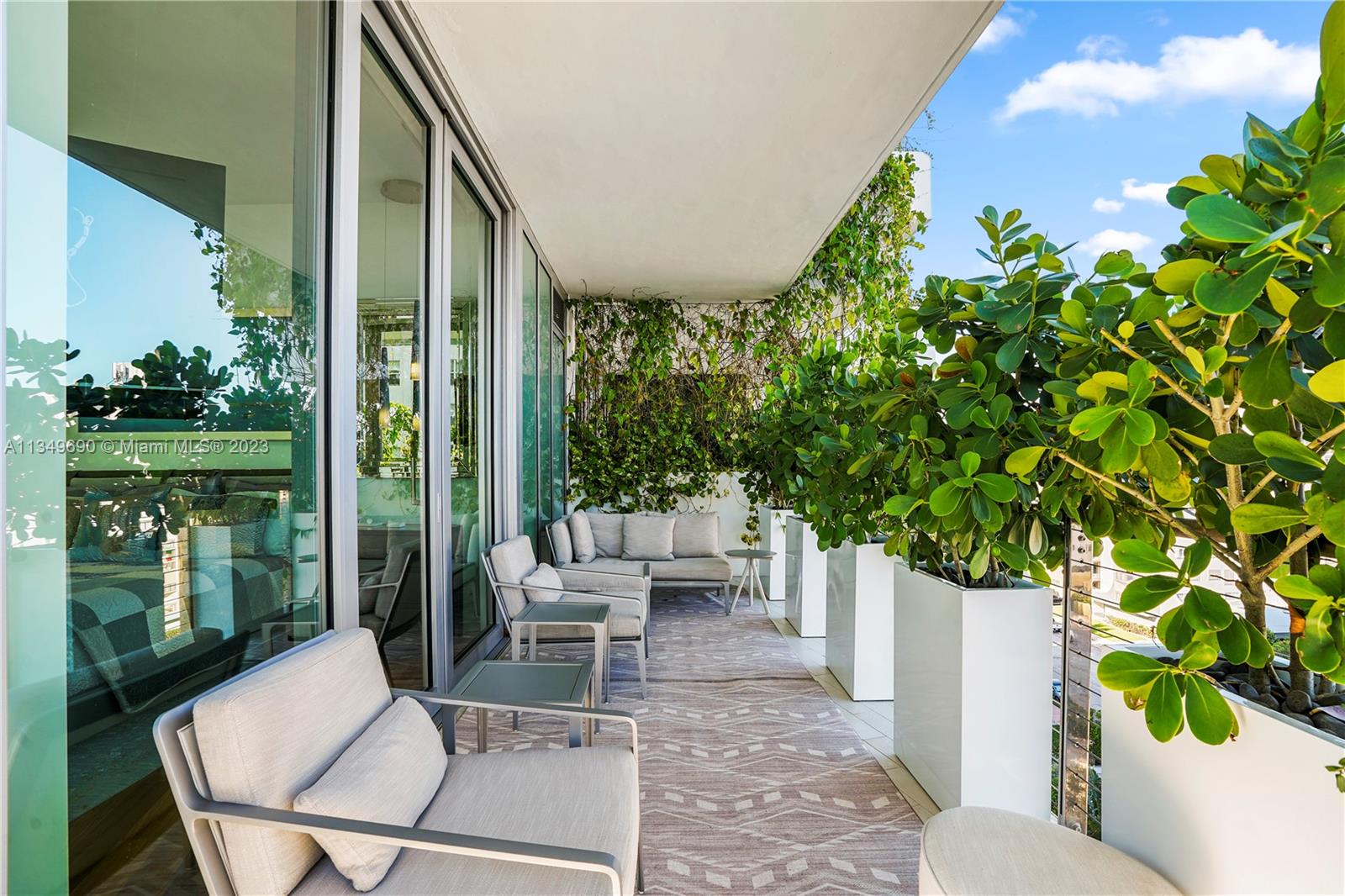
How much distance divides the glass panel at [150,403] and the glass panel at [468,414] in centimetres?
161

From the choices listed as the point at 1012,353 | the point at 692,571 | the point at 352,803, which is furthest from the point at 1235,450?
the point at 692,571

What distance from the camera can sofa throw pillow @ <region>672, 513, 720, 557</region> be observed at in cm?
625

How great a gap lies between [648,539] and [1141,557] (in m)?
5.22

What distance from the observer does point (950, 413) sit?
1643mm

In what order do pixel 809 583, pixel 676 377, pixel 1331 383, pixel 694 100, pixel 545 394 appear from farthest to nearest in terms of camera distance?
1. pixel 676 377
2. pixel 545 394
3. pixel 809 583
4. pixel 694 100
5. pixel 1331 383

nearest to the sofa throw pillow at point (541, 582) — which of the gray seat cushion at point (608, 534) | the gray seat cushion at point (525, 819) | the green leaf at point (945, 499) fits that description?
the gray seat cushion at point (525, 819)

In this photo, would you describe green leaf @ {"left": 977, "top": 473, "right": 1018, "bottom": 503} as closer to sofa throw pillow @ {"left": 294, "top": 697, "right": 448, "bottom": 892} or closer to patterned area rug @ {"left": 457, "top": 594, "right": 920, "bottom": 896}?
patterned area rug @ {"left": 457, "top": 594, "right": 920, "bottom": 896}

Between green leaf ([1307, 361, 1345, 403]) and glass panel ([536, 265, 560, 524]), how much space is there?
5.23 m

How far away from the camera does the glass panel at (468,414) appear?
11.3ft

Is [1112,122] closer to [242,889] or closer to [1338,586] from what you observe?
[1338,586]

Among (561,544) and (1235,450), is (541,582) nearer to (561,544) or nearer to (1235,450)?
(561,544)

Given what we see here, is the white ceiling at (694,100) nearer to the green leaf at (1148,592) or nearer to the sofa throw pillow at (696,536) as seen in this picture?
the green leaf at (1148,592)

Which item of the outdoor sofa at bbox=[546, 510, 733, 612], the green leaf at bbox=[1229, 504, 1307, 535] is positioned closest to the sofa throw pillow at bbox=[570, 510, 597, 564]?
the outdoor sofa at bbox=[546, 510, 733, 612]

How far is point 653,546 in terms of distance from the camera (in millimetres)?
6141
